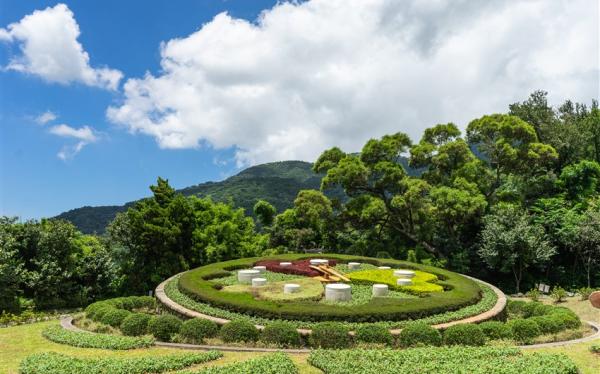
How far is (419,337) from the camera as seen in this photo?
434 inches

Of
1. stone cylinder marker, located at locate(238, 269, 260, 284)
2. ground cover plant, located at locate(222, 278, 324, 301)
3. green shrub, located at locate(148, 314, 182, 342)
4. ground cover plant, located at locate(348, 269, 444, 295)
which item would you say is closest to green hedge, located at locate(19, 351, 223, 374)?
green shrub, located at locate(148, 314, 182, 342)

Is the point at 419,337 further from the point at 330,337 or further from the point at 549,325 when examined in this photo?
the point at 549,325

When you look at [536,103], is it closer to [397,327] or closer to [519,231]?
[519,231]

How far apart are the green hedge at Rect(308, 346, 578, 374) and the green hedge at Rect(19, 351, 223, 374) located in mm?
2588

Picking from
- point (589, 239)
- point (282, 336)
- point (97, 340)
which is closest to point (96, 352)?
point (97, 340)

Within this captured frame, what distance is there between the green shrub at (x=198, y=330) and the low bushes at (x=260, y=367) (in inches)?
117

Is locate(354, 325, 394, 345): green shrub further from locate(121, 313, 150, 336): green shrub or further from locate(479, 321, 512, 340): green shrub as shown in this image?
locate(121, 313, 150, 336): green shrub

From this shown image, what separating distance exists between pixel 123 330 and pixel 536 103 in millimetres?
32965

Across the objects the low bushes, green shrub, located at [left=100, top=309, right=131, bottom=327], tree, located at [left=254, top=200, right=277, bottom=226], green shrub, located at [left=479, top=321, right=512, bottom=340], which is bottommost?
green shrub, located at [left=479, top=321, right=512, bottom=340]

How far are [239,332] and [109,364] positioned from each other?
332 cm

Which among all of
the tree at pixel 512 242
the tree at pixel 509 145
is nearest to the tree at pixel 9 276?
the tree at pixel 512 242

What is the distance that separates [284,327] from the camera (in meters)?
11.1

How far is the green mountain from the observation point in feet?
211

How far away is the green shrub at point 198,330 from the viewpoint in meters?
11.3
